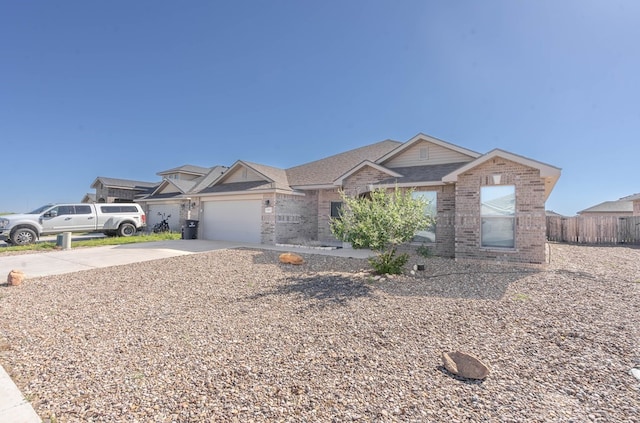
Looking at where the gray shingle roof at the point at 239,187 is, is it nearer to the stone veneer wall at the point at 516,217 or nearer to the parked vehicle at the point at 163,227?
the parked vehicle at the point at 163,227

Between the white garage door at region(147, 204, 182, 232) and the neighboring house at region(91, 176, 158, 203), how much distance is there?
5.83 meters

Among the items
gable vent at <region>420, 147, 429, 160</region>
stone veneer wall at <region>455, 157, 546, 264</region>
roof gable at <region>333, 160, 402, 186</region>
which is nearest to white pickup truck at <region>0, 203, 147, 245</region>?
roof gable at <region>333, 160, 402, 186</region>

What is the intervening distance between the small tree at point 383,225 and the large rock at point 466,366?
12.4 ft

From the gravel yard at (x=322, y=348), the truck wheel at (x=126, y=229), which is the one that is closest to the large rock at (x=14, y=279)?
the gravel yard at (x=322, y=348)

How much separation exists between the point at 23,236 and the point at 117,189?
14556 mm

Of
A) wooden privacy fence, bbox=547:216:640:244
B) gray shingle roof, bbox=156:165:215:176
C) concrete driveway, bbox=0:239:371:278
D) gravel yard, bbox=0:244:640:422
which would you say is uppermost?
gray shingle roof, bbox=156:165:215:176

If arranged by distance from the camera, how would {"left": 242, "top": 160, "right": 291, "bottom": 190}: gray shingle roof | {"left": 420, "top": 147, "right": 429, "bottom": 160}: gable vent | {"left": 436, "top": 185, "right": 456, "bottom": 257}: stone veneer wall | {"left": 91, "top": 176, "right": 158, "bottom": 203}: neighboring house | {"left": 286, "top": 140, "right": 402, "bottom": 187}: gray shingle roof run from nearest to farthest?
{"left": 436, "top": 185, "right": 456, "bottom": 257}: stone veneer wall
{"left": 420, "top": 147, "right": 429, "bottom": 160}: gable vent
{"left": 242, "top": 160, "right": 291, "bottom": 190}: gray shingle roof
{"left": 286, "top": 140, "right": 402, "bottom": 187}: gray shingle roof
{"left": 91, "top": 176, "right": 158, "bottom": 203}: neighboring house

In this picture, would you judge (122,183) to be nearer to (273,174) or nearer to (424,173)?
(273,174)

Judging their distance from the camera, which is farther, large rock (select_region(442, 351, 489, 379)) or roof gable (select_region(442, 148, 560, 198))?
roof gable (select_region(442, 148, 560, 198))

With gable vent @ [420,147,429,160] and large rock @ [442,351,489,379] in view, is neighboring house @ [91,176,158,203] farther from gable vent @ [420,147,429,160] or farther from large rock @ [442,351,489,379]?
large rock @ [442,351,489,379]

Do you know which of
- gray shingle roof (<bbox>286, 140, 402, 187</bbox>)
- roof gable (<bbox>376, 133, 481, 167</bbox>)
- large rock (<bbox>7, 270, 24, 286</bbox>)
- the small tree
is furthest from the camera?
gray shingle roof (<bbox>286, 140, 402, 187</bbox>)

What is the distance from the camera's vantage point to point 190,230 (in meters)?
17.2

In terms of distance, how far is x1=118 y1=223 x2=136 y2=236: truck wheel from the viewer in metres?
18.2

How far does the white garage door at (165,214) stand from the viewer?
21.4 metres
